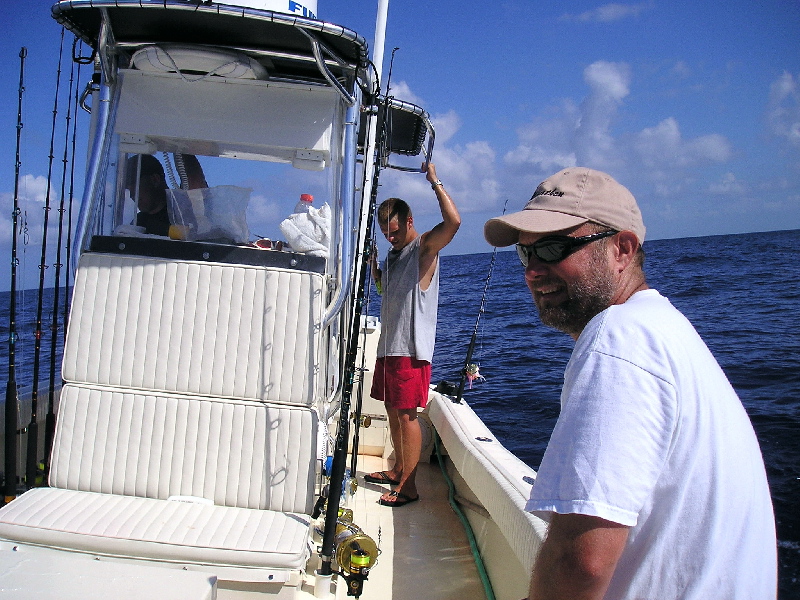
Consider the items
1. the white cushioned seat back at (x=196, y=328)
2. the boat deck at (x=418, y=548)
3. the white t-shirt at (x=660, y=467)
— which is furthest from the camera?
the boat deck at (x=418, y=548)

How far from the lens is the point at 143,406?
2568 mm

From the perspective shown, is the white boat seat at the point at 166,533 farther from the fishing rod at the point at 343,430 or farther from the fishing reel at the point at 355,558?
the fishing reel at the point at 355,558

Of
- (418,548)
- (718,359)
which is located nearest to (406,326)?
(418,548)

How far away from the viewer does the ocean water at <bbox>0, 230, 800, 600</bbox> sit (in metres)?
5.69

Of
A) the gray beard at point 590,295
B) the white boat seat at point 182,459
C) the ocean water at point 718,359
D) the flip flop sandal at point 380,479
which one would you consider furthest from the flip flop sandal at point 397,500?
the gray beard at point 590,295

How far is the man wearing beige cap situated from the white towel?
203 cm

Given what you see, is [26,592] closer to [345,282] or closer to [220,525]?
[220,525]

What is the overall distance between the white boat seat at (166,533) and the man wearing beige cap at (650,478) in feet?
4.74

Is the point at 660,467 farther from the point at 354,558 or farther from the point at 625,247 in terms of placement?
the point at 354,558

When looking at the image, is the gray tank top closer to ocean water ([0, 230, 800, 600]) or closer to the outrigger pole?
the outrigger pole

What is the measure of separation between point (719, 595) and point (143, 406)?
229 centimetres

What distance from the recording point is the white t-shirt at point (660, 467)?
0.86m

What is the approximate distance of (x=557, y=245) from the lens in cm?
113

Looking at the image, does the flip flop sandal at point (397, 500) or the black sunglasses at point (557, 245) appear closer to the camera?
the black sunglasses at point (557, 245)
